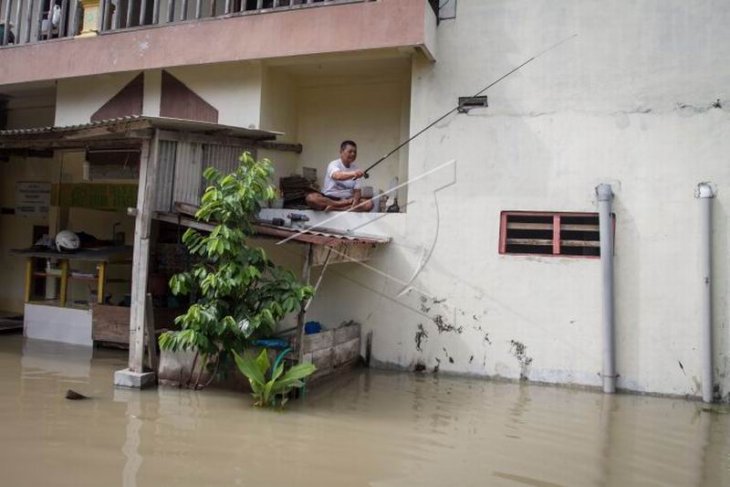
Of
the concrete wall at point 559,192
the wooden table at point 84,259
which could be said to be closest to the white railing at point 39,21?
the wooden table at point 84,259

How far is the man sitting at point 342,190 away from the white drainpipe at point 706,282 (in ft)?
12.8

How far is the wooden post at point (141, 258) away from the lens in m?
6.43

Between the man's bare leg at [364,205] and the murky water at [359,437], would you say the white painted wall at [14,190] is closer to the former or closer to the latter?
the murky water at [359,437]

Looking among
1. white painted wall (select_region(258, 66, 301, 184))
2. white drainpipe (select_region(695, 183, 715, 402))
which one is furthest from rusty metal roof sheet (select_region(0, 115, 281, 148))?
white drainpipe (select_region(695, 183, 715, 402))

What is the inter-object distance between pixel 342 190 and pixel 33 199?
22.9 feet

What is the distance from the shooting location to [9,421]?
5047 millimetres

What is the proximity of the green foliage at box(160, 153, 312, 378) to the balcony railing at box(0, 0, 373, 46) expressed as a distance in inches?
171

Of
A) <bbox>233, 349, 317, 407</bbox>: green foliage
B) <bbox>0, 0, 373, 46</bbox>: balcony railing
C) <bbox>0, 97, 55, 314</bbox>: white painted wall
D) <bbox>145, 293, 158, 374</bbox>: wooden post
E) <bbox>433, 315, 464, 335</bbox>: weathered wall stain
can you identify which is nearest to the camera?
<bbox>233, 349, 317, 407</bbox>: green foliage

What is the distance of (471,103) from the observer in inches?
301

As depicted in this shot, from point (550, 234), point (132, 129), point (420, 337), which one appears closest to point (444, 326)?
point (420, 337)

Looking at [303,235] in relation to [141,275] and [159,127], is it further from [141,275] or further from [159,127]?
[159,127]

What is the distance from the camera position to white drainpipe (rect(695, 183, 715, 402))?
6.52m

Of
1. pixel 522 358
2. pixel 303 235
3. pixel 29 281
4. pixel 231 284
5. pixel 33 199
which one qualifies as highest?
pixel 33 199

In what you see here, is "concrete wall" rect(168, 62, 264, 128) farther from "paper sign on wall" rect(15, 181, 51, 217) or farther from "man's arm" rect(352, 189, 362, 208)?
"paper sign on wall" rect(15, 181, 51, 217)
